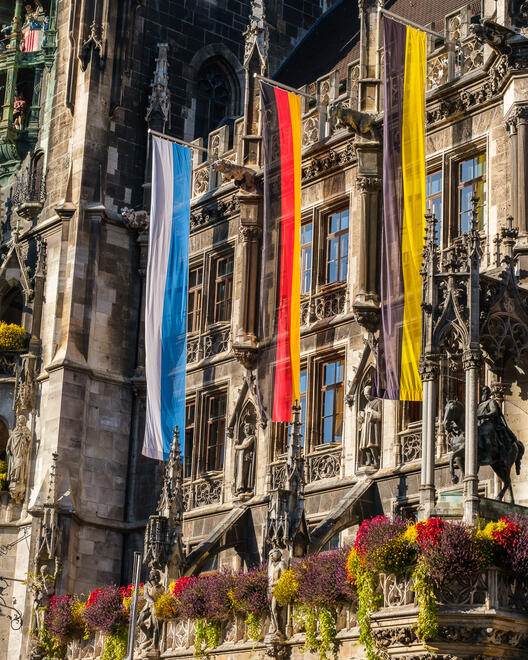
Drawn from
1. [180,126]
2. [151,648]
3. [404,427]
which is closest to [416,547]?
[404,427]

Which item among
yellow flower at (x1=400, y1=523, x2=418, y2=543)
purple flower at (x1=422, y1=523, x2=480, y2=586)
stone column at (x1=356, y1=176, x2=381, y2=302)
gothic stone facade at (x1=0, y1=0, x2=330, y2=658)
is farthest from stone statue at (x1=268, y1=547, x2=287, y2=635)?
gothic stone facade at (x1=0, y1=0, x2=330, y2=658)

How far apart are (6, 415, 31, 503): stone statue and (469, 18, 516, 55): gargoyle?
16.8 meters

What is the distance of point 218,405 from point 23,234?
28.8ft

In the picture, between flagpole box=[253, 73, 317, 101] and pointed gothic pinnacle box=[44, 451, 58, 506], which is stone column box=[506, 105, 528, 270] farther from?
pointed gothic pinnacle box=[44, 451, 58, 506]

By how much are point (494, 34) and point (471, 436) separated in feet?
27.3

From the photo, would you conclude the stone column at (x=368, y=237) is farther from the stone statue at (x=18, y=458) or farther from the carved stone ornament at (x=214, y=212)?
the stone statue at (x=18, y=458)

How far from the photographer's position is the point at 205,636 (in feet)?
103

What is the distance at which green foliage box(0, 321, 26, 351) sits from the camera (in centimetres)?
4147

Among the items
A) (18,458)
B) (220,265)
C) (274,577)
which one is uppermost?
(220,265)

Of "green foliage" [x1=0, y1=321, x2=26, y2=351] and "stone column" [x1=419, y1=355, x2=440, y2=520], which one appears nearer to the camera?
"stone column" [x1=419, y1=355, x2=440, y2=520]

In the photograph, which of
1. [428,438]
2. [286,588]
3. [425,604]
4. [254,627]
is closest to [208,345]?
[254,627]

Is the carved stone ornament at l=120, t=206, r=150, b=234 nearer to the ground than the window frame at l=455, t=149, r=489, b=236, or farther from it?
Result: farther from it

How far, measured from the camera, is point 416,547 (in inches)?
985

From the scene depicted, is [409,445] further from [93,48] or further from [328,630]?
[93,48]
